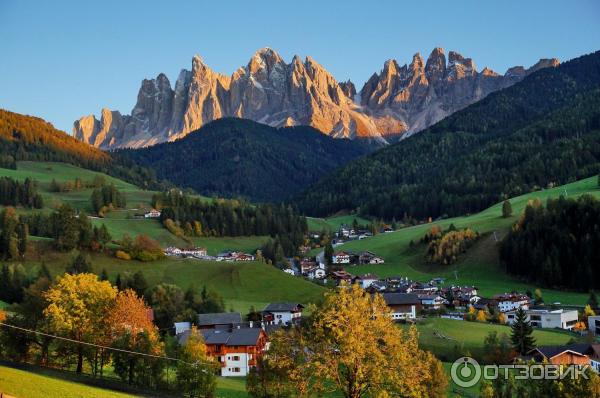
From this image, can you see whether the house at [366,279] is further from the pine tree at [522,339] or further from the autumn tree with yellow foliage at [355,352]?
the autumn tree with yellow foliage at [355,352]

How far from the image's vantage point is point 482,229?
547ft

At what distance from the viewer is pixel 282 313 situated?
9856 centimetres

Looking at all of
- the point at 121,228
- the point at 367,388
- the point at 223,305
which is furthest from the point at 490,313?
the point at 121,228

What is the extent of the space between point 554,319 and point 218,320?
5079 centimetres

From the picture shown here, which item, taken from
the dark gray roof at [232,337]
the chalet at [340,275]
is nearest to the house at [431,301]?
the chalet at [340,275]

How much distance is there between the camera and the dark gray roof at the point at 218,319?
88.1 m

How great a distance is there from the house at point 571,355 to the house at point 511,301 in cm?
3721

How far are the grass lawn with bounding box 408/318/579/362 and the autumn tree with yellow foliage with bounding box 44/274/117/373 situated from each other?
130 ft

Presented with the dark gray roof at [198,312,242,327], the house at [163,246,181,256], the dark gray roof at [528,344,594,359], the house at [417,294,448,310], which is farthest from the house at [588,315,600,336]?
the house at [163,246,181,256]

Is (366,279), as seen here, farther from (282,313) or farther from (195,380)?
(195,380)

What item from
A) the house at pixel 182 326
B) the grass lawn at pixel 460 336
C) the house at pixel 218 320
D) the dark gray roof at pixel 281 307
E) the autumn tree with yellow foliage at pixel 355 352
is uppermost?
the autumn tree with yellow foliage at pixel 355 352

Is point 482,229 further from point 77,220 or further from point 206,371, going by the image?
point 206,371

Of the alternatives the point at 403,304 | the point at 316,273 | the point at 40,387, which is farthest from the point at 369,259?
the point at 40,387

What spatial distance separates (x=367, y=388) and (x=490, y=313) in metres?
76.8
